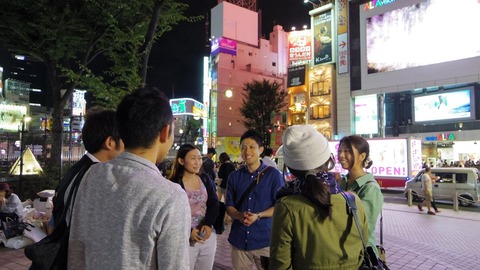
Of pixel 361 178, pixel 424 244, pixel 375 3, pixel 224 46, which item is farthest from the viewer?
pixel 224 46

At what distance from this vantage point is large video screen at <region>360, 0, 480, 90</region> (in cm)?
2678

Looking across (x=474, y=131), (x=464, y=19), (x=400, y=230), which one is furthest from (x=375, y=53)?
(x=400, y=230)

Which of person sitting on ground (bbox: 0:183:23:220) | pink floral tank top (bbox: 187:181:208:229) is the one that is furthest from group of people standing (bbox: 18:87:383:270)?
person sitting on ground (bbox: 0:183:23:220)

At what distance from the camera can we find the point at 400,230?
9.34m

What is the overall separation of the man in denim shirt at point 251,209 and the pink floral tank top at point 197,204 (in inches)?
9.8

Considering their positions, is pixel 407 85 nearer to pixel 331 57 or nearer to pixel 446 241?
pixel 331 57

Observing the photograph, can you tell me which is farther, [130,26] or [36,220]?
[130,26]

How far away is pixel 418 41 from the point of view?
1150 inches

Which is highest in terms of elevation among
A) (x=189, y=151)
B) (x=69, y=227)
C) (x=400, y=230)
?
(x=189, y=151)

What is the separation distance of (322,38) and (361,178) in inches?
1410

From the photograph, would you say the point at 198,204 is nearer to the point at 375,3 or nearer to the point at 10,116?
the point at 375,3

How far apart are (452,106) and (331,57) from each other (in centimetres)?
1248

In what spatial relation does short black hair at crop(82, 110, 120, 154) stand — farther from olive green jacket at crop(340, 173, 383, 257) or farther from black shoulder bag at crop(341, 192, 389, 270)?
olive green jacket at crop(340, 173, 383, 257)

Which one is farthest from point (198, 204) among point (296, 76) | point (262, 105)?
point (296, 76)
